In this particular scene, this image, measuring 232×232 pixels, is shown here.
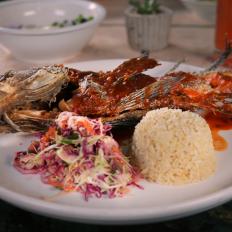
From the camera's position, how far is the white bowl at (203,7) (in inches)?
68.2

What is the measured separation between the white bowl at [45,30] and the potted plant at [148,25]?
0.12m

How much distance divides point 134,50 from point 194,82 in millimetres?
632

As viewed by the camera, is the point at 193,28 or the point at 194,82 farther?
the point at 193,28

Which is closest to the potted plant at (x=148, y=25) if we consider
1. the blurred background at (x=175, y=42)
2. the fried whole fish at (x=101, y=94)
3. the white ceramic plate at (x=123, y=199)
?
the blurred background at (x=175, y=42)

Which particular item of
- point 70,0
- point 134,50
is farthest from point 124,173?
point 70,0

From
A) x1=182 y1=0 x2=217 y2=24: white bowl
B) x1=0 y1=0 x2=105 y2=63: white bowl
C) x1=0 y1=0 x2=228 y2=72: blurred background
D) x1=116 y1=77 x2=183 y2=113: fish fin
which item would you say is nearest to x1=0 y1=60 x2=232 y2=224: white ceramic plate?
x1=116 y1=77 x2=183 y2=113: fish fin

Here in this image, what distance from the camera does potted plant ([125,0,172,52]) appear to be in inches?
65.4

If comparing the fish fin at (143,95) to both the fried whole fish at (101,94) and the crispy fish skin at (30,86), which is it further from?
the crispy fish skin at (30,86)

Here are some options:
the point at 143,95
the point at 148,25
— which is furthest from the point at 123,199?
the point at 148,25

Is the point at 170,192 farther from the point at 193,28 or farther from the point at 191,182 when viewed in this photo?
the point at 193,28

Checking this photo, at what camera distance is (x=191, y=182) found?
904mm

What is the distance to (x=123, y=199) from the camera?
86 centimetres

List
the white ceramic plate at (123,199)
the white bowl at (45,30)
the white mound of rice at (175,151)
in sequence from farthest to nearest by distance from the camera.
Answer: the white bowl at (45,30) → the white mound of rice at (175,151) → the white ceramic plate at (123,199)

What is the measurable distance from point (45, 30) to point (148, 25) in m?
0.38
